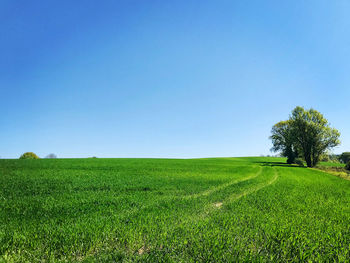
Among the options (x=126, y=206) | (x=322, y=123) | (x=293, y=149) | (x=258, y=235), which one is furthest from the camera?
(x=293, y=149)

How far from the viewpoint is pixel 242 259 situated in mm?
3836

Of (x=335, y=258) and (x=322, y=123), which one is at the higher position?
(x=322, y=123)

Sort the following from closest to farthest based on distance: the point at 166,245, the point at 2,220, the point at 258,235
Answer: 1. the point at 166,245
2. the point at 258,235
3. the point at 2,220

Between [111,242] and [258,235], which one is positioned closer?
[111,242]

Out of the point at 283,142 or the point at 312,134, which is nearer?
the point at 312,134

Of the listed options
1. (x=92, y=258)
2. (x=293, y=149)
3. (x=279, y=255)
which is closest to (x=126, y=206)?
(x=92, y=258)

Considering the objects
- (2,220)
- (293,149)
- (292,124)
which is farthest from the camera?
(293,149)

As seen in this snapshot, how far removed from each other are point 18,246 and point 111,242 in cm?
223

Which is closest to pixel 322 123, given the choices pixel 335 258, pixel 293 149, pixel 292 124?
pixel 292 124

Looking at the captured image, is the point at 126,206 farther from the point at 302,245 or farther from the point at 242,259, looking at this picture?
the point at 302,245

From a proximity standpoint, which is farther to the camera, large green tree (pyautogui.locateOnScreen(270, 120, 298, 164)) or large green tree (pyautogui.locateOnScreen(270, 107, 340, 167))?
large green tree (pyautogui.locateOnScreen(270, 120, 298, 164))

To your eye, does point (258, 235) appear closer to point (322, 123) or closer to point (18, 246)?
point (18, 246)

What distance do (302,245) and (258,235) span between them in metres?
1.00

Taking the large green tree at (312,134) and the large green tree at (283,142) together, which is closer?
the large green tree at (312,134)
